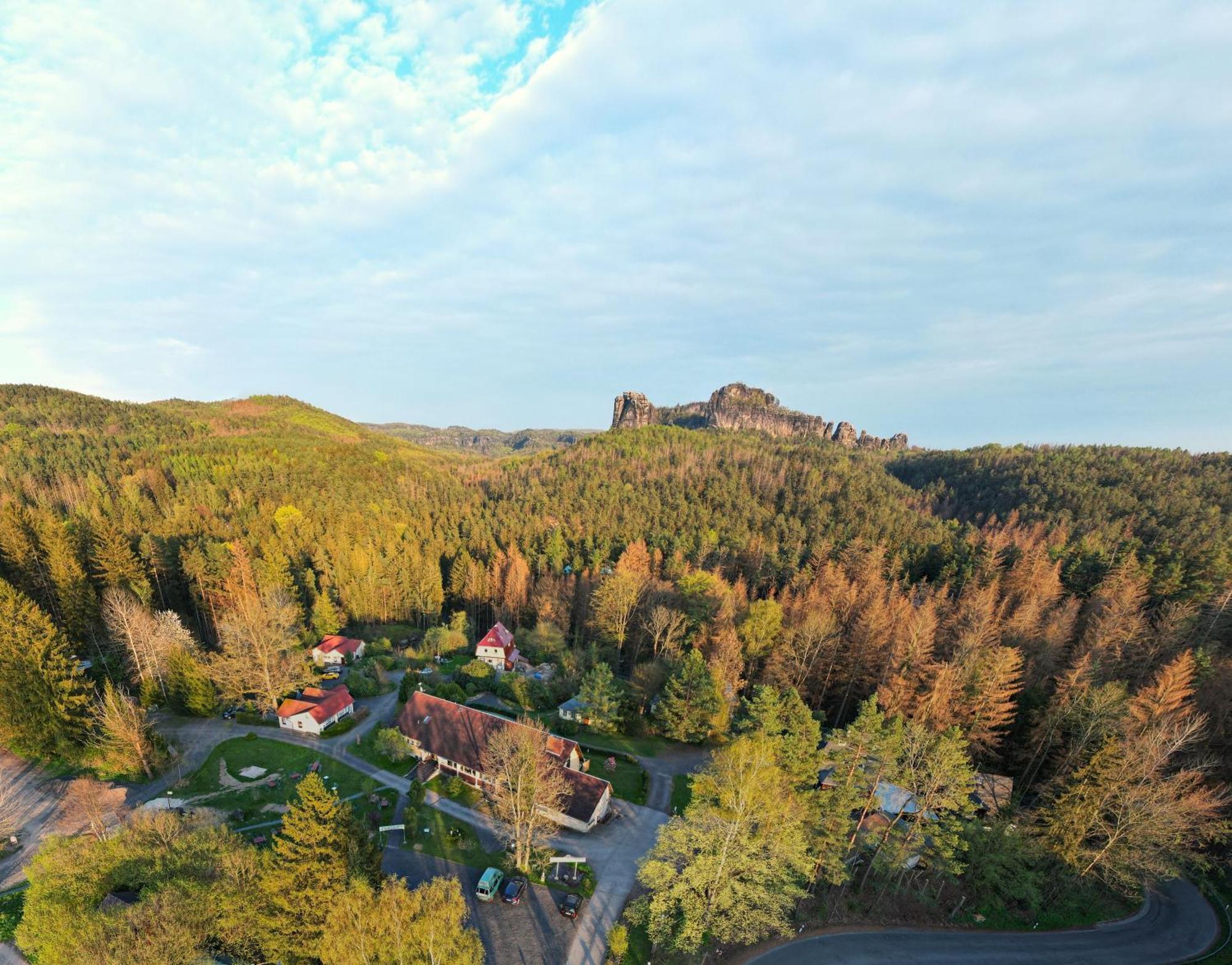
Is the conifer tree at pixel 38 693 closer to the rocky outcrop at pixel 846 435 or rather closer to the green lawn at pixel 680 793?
the green lawn at pixel 680 793

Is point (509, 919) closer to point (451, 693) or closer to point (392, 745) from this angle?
point (392, 745)

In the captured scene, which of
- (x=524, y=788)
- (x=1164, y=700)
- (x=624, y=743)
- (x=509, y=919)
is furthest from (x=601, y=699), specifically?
(x=1164, y=700)

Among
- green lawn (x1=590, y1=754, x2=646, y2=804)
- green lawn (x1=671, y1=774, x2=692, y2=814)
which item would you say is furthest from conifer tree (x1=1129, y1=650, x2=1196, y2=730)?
green lawn (x1=590, y1=754, x2=646, y2=804)

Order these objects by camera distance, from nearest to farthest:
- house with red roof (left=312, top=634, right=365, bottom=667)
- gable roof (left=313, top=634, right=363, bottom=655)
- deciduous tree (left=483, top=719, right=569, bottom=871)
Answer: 1. deciduous tree (left=483, top=719, right=569, bottom=871)
2. house with red roof (left=312, top=634, right=365, bottom=667)
3. gable roof (left=313, top=634, right=363, bottom=655)

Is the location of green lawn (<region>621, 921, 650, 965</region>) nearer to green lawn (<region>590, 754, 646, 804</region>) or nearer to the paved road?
the paved road

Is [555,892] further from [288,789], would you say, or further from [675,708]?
[288,789]

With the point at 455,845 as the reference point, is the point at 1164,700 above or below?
above

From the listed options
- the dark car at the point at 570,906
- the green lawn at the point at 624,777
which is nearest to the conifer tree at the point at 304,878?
the dark car at the point at 570,906

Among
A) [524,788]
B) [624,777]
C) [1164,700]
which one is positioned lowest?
[624,777]
